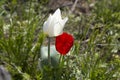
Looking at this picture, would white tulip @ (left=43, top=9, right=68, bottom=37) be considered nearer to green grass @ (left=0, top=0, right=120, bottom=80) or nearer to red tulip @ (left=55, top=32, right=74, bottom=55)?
red tulip @ (left=55, top=32, right=74, bottom=55)

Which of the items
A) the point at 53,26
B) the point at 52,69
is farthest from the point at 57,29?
the point at 52,69

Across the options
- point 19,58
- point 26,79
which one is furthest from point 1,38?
point 26,79

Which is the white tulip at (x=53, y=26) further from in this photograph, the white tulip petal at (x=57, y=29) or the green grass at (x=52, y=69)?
the green grass at (x=52, y=69)

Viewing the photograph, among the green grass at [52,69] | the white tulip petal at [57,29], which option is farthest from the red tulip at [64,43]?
the green grass at [52,69]

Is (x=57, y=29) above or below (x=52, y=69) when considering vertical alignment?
above

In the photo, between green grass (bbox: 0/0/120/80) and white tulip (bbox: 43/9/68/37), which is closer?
white tulip (bbox: 43/9/68/37)

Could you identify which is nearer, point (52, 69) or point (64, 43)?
point (64, 43)

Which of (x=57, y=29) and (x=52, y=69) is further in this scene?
(x=52, y=69)

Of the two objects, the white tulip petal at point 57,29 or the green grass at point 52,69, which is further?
the green grass at point 52,69

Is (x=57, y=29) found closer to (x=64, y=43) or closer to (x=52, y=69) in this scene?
(x=64, y=43)

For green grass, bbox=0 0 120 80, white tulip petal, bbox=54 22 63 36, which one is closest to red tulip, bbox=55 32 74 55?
white tulip petal, bbox=54 22 63 36

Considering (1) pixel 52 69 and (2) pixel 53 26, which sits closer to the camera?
(2) pixel 53 26

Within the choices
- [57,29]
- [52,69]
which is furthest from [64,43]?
[52,69]

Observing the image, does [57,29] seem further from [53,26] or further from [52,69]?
[52,69]
